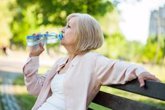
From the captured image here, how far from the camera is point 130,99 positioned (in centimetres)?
265

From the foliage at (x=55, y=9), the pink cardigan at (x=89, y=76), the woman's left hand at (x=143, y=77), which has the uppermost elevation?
the woman's left hand at (x=143, y=77)

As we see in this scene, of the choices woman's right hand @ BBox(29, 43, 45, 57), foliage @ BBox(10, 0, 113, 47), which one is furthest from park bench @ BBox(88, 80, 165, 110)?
foliage @ BBox(10, 0, 113, 47)

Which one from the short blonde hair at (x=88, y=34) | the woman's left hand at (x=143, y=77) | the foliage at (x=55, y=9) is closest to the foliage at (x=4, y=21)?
the foliage at (x=55, y=9)

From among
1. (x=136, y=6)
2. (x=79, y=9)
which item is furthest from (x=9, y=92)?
(x=136, y=6)

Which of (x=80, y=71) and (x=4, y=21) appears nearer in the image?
(x=80, y=71)

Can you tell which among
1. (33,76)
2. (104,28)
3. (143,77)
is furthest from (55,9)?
(143,77)

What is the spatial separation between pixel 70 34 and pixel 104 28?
7.65m

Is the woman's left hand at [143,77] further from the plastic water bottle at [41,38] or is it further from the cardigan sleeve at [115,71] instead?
the plastic water bottle at [41,38]

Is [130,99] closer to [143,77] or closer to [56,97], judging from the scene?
[143,77]

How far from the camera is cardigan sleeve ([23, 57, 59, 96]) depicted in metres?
3.16

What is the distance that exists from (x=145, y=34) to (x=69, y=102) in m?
6.91

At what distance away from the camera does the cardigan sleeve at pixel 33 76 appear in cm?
316

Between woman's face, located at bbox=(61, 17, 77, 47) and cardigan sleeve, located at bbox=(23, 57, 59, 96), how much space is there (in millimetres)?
316

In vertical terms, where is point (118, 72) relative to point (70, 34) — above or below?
below
